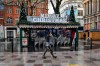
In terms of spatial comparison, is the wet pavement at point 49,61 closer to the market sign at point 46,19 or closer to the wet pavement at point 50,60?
the wet pavement at point 50,60

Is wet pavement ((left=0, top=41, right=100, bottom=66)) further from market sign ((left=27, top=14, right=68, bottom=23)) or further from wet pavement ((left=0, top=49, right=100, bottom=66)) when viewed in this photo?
market sign ((left=27, top=14, right=68, bottom=23))

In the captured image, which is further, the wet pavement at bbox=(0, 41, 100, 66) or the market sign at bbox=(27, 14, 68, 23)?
the market sign at bbox=(27, 14, 68, 23)

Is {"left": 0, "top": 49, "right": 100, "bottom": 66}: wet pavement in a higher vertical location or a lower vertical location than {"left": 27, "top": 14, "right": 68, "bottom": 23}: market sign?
lower

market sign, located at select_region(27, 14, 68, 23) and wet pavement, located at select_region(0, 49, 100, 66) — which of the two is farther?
market sign, located at select_region(27, 14, 68, 23)

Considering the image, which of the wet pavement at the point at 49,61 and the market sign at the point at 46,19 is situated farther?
the market sign at the point at 46,19

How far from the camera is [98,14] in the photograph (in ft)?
202

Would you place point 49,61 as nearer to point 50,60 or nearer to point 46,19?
point 50,60

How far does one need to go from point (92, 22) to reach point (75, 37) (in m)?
42.1

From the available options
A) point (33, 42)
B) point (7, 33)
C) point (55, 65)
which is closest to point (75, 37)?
point (33, 42)

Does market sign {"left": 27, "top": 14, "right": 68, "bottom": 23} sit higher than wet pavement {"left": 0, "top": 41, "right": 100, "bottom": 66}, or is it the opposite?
market sign {"left": 27, "top": 14, "right": 68, "bottom": 23}

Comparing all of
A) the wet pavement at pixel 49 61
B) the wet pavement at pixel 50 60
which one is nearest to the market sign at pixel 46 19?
the wet pavement at pixel 50 60

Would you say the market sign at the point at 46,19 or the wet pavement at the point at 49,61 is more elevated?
the market sign at the point at 46,19

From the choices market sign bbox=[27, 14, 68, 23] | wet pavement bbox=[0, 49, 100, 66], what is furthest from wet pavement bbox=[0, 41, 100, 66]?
market sign bbox=[27, 14, 68, 23]

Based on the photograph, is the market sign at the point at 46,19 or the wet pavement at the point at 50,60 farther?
the market sign at the point at 46,19
